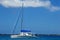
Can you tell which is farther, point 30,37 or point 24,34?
point 30,37

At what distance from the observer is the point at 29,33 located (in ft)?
146

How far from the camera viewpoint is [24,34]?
4331 cm

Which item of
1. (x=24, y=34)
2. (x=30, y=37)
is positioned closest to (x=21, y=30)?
(x=24, y=34)

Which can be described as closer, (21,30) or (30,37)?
(21,30)

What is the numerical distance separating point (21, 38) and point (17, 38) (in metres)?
0.80

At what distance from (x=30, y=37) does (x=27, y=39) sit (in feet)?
6.89

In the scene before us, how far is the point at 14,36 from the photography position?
4609 cm

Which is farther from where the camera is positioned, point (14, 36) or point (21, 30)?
point (14, 36)

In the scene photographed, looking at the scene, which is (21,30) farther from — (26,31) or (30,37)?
(30,37)

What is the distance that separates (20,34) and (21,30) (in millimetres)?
1339

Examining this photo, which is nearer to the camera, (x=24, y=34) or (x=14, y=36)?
(x=24, y=34)

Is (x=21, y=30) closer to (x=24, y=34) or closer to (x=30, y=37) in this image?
(x=24, y=34)

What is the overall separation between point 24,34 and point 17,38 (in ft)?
9.17

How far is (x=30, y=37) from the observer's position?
46.5m
